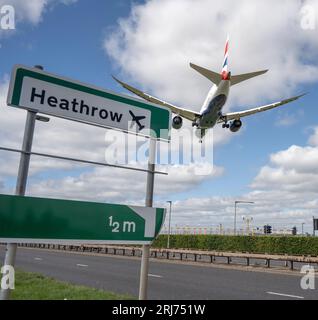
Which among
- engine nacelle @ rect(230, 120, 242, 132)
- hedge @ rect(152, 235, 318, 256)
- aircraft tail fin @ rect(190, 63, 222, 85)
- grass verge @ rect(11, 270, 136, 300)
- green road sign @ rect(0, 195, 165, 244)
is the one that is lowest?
grass verge @ rect(11, 270, 136, 300)

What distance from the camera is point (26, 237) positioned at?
3307 millimetres

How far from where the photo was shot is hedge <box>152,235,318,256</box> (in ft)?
102

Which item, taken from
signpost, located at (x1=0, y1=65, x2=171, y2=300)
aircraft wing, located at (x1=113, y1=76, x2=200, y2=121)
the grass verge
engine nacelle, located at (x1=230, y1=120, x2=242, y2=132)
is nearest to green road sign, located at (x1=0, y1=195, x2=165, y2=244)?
signpost, located at (x1=0, y1=65, x2=171, y2=300)

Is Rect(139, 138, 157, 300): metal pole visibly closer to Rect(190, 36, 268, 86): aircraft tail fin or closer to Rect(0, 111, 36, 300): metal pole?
Rect(0, 111, 36, 300): metal pole

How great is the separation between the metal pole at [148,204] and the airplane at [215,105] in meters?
17.7

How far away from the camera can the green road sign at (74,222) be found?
10.7 feet

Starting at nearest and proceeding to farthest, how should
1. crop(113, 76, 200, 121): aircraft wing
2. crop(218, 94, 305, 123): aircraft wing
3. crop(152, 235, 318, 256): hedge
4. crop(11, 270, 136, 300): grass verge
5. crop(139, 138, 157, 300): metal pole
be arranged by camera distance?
crop(139, 138, 157, 300): metal pole, crop(11, 270, 136, 300): grass verge, crop(113, 76, 200, 121): aircraft wing, crop(218, 94, 305, 123): aircraft wing, crop(152, 235, 318, 256): hedge

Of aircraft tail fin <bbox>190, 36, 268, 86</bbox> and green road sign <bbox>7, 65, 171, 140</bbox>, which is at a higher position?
aircraft tail fin <bbox>190, 36, 268, 86</bbox>

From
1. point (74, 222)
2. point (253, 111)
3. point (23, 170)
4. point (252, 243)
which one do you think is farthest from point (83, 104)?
point (252, 243)

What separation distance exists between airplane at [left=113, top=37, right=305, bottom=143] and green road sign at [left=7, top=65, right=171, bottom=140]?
17.6 m

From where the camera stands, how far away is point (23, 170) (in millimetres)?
3422
